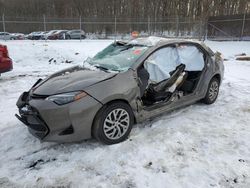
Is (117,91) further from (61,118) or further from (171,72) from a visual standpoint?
(171,72)

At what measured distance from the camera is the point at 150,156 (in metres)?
3.57

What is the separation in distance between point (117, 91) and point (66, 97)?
73cm

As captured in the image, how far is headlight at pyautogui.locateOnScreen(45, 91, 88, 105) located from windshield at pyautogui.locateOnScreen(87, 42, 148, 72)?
862 mm

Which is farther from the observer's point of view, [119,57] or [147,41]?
[147,41]

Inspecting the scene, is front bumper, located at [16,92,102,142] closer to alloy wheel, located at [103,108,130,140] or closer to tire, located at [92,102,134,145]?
tire, located at [92,102,134,145]

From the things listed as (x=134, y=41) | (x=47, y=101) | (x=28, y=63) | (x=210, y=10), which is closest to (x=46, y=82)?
(x=47, y=101)

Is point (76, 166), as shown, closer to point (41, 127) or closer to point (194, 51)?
point (41, 127)

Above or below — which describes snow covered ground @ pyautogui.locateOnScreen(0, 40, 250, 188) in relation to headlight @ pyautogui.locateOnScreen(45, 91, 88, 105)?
below

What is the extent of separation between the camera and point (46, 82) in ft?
13.2

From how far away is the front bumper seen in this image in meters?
3.38

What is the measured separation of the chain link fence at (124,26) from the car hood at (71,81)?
2211 cm

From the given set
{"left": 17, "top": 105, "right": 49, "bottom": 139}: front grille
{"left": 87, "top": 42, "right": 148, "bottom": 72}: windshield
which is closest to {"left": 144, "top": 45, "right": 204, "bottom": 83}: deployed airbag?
{"left": 87, "top": 42, "right": 148, "bottom": 72}: windshield

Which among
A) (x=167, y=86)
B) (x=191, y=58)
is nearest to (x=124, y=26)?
(x=191, y=58)

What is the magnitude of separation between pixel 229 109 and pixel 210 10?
29056mm
